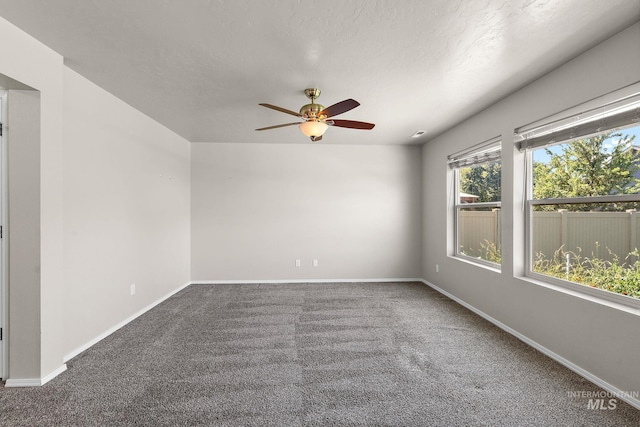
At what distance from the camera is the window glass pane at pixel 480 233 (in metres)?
3.29

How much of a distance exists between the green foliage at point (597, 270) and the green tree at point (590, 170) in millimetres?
498

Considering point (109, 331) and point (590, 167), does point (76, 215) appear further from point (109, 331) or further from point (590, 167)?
point (590, 167)

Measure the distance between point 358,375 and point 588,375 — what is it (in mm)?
1692

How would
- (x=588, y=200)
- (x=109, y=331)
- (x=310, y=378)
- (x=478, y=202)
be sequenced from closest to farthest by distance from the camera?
(x=310, y=378), (x=588, y=200), (x=109, y=331), (x=478, y=202)

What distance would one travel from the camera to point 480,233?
362cm

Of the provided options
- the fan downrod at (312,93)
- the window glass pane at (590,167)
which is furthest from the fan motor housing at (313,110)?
Result: the window glass pane at (590,167)

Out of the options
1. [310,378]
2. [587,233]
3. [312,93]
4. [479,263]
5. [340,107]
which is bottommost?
[310,378]

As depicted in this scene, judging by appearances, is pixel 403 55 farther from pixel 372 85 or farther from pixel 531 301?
pixel 531 301

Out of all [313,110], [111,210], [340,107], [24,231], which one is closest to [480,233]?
[340,107]

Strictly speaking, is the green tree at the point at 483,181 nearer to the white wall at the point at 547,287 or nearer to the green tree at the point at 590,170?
the white wall at the point at 547,287

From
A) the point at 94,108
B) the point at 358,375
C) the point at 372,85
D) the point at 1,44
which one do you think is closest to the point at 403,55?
the point at 372,85

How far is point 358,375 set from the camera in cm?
210

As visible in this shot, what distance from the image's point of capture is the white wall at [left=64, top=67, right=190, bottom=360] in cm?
241

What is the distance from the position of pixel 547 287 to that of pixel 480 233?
126 centimetres
